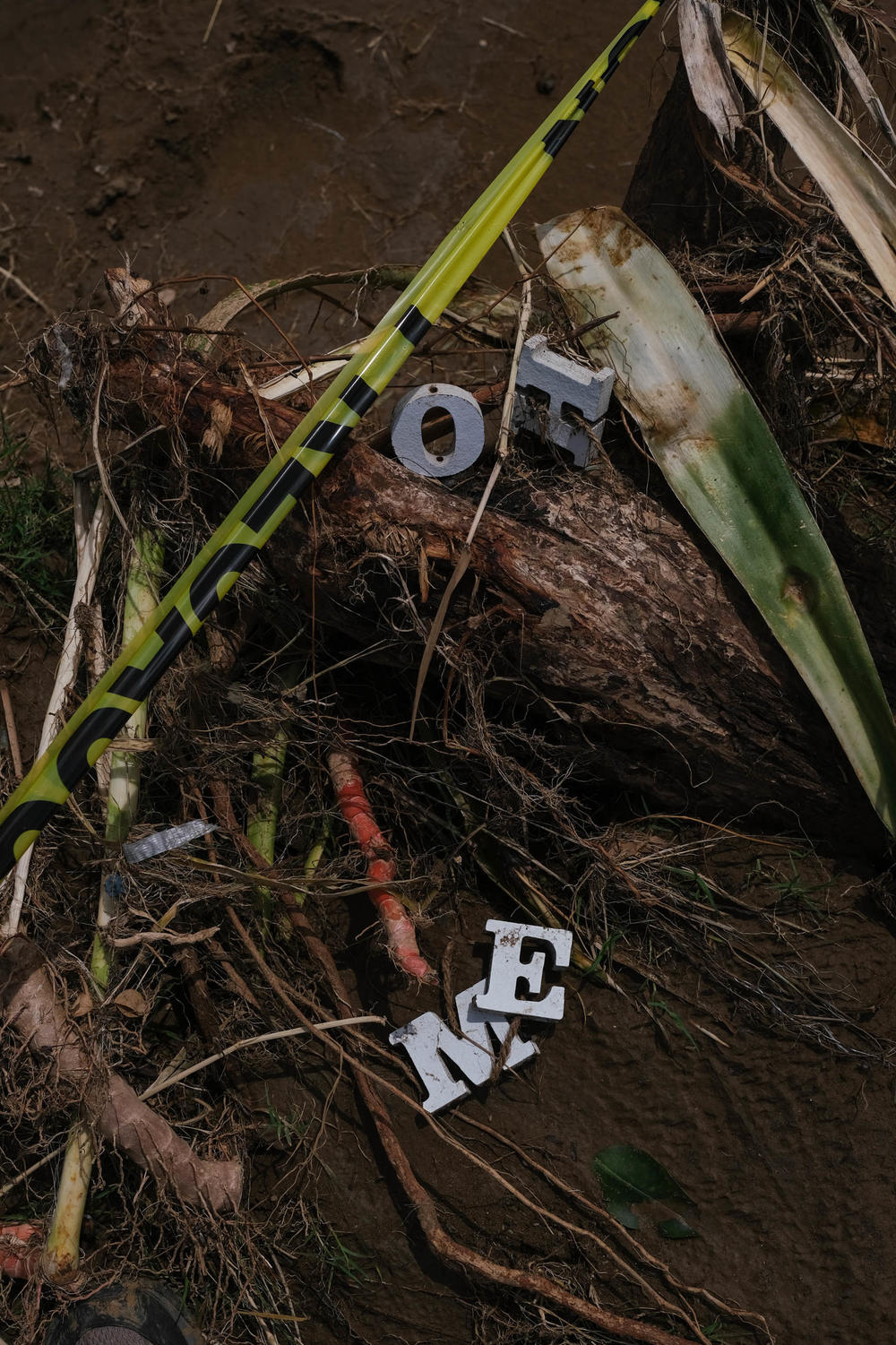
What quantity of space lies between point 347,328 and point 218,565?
150 centimetres

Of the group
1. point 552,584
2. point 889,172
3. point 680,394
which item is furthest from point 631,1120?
point 889,172

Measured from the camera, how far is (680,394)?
1908mm

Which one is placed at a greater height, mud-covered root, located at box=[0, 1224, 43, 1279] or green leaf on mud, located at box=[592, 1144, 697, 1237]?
mud-covered root, located at box=[0, 1224, 43, 1279]

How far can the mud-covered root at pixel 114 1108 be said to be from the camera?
178cm

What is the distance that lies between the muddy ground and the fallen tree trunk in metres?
0.26

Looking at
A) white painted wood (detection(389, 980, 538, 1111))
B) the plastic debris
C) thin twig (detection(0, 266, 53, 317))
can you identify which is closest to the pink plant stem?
white painted wood (detection(389, 980, 538, 1111))

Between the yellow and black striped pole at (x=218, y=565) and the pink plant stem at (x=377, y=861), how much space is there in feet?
1.51

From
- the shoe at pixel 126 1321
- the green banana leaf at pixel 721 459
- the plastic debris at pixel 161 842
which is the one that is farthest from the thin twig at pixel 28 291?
the shoe at pixel 126 1321

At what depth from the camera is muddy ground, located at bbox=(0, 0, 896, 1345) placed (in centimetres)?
178

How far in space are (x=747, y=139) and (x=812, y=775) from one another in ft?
4.47

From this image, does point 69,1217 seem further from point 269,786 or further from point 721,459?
point 721,459

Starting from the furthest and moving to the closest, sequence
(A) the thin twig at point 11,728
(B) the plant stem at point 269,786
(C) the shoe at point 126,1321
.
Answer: (A) the thin twig at point 11,728 → (B) the plant stem at point 269,786 → (C) the shoe at point 126,1321

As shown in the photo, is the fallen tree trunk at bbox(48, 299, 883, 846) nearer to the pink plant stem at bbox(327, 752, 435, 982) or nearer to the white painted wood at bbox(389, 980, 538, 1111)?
the pink plant stem at bbox(327, 752, 435, 982)

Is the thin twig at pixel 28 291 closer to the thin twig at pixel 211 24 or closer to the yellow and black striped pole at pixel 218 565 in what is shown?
the thin twig at pixel 211 24
